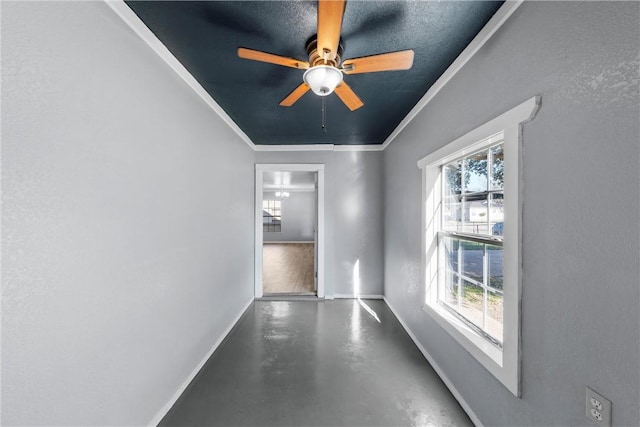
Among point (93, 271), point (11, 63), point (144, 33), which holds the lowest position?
point (93, 271)

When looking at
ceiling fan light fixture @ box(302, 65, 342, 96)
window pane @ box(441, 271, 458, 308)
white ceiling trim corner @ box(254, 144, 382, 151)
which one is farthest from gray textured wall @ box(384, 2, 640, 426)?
white ceiling trim corner @ box(254, 144, 382, 151)

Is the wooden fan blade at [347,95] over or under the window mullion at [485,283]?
over

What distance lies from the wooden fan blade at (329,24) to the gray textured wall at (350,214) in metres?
2.63

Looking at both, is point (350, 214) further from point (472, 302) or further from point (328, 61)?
point (328, 61)

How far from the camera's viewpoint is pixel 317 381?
206 centimetres

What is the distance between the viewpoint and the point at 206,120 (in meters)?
2.35

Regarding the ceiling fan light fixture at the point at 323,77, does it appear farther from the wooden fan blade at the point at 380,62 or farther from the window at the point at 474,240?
the window at the point at 474,240

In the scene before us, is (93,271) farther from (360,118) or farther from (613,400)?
(360,118)

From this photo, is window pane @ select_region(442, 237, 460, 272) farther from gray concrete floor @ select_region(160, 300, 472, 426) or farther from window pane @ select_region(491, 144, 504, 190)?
gray concrete floor @ select_region(160, 300, 472, 426)

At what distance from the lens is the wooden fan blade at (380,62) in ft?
4.42

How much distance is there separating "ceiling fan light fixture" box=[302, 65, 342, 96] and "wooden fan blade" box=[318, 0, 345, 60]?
0.07 meters

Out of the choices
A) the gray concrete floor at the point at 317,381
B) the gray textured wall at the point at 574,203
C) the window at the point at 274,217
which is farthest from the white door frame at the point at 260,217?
the window at the point at 274,217

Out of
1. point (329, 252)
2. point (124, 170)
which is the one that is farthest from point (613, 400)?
point (329, 252)

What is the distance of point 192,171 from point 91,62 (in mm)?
984
